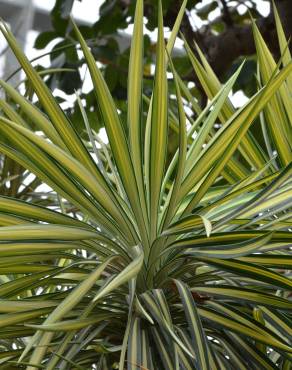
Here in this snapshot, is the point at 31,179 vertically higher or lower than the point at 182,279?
higher

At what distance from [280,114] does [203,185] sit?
0.91 feet

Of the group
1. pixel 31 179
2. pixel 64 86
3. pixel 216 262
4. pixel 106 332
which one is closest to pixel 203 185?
pixel 216 262

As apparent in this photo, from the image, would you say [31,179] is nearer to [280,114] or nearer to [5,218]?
[280,114]

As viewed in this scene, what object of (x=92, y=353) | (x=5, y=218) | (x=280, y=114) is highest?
(x=280, y=114)

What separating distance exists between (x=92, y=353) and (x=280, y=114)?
1.44ft

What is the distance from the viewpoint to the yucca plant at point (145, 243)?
0.91m

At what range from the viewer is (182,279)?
3.38 ft

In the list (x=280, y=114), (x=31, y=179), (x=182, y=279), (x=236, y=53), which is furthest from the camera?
(x=236, y=53)

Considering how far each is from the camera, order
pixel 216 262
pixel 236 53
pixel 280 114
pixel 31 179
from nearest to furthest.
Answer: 1. pixel 216 262
2. pixel 280 114
3. pixel 31 179
4. pixel 236 53

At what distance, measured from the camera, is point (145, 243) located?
997mm

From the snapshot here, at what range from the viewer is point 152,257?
98cm

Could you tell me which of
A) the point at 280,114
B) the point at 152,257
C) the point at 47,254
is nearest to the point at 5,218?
the point at 47,254

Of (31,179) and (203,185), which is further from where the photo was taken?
(31,179)

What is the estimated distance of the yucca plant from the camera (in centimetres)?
91
